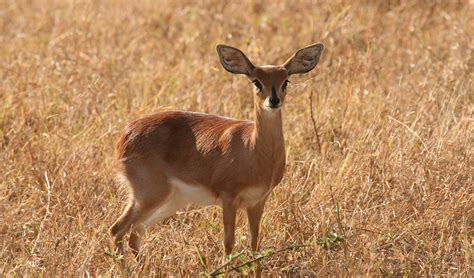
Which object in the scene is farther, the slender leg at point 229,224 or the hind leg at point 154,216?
the hind leg at point 154,216

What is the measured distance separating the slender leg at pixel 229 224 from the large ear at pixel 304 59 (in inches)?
33.3

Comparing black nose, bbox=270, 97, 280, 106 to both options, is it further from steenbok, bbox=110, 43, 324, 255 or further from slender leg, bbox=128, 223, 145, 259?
slender leg, bbox=128, 223, 145, 259

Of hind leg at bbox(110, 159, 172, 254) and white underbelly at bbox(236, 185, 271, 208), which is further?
hind leg at bbox(110, 159, 172, 254)

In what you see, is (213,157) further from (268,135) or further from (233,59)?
(233,59)

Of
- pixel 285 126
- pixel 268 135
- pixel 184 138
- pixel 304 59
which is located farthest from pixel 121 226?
pixel 285 126

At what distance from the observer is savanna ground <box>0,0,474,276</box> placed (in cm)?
574

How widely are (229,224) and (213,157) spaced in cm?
43

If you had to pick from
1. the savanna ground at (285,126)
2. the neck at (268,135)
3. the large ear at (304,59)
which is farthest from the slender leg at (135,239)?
the large ear at (304,59)

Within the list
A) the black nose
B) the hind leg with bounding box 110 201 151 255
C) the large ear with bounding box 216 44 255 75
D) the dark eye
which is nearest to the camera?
the black nose

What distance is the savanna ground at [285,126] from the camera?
5742mm

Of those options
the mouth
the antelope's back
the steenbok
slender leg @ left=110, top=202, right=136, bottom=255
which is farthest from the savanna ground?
the mouth

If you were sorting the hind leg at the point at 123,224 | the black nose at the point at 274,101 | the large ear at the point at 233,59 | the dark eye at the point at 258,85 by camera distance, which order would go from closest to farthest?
the black nose at the point at 274,101, the dark eye at the point at 258,85, the large ear at the point at 233,59, the hind leg at the point at 123,224

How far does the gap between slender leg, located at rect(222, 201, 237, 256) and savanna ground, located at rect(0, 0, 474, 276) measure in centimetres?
9

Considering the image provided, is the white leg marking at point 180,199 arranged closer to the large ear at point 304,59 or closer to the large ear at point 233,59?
the large ear at point 233,59
